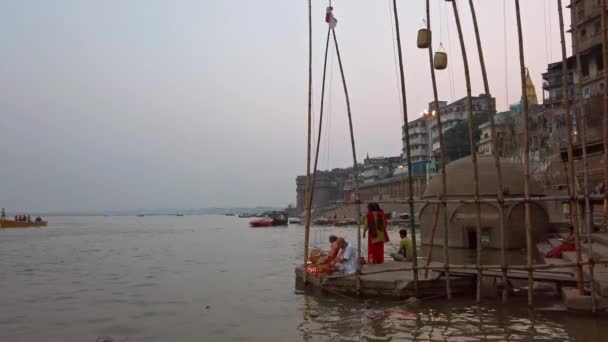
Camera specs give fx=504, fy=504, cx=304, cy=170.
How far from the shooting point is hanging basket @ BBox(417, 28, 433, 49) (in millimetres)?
11281

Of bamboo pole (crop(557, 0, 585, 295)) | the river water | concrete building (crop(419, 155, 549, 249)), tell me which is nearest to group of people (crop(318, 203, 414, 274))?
the river water

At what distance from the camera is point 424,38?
11.4 meters

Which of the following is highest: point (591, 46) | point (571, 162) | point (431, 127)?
point (431, 127)

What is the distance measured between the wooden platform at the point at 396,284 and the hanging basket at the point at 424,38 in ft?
17.5

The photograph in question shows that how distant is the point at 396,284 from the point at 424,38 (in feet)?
18.5

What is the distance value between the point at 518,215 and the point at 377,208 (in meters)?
11.7

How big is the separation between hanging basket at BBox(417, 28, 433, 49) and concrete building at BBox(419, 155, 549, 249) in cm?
1144

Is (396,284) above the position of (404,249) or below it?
below

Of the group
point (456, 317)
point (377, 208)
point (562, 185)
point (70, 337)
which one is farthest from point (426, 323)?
point (562, 185)

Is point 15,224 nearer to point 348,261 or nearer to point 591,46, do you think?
point 348,261

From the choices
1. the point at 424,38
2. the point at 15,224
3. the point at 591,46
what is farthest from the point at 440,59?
the point at 15,224

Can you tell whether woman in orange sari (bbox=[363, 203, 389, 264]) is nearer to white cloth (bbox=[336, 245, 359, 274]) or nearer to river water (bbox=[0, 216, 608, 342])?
white cloth (bbox=[336, 245, 359, 274])

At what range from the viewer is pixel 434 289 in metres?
11.6

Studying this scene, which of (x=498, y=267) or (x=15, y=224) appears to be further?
(x=15, y=224)
